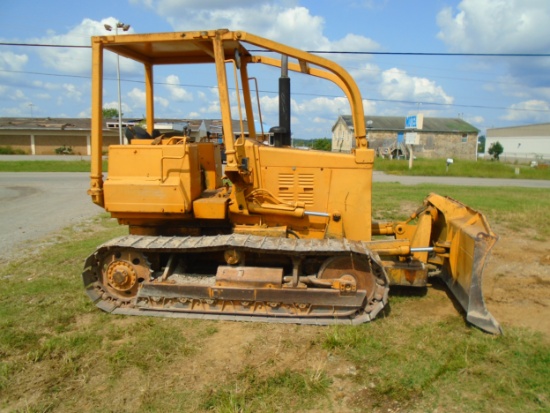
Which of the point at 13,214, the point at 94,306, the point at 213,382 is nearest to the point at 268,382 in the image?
the point at 213,382

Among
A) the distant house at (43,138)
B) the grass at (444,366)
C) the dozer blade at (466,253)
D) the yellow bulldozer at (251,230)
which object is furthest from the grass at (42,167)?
the grass at (444,366)

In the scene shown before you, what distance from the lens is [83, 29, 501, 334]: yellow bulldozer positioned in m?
4.91

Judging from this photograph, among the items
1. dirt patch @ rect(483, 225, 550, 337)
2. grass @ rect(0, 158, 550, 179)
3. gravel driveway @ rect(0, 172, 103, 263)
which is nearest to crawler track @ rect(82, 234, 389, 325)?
dirt patch @ rect(483, 225, 550, 337)

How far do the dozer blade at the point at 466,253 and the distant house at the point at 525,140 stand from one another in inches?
2687

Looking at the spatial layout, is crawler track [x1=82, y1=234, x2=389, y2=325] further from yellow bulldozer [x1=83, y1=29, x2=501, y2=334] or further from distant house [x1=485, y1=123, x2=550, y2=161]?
distant house [x1=485, y1=123, x2=550, y2=161]

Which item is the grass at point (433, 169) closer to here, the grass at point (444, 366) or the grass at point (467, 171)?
the grass at point (467, 171)

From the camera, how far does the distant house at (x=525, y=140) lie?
228ft

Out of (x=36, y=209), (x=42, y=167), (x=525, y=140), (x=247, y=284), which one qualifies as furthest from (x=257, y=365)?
(x=525, y=140)

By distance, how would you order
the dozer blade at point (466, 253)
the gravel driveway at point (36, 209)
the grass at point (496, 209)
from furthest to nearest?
the grass at point (496, 209) → the gravel driveway at point (36, 209) → the dozer blade at point (466, 253)

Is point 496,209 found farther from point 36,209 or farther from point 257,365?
point 36,209

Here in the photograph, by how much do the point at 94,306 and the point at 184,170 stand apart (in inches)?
78.4

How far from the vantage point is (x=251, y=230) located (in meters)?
5.43

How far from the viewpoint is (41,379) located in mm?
3820

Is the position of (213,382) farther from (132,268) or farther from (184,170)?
(184,170)
